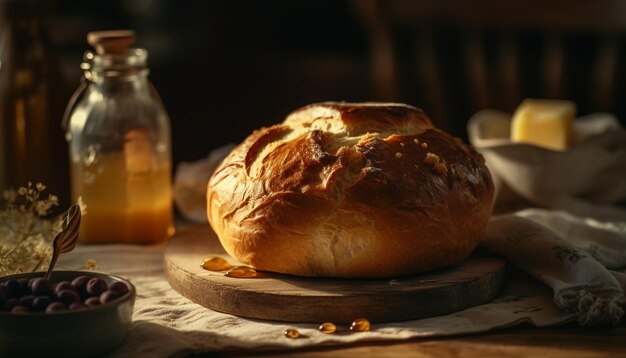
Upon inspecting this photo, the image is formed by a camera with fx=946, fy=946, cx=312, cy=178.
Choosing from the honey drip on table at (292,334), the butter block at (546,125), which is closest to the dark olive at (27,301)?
the honey drip on table at (292,334)

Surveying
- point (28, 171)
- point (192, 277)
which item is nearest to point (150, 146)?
point (28, 171)

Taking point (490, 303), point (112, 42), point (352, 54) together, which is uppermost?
point (112, 42)

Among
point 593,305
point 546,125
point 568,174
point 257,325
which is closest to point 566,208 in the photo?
point 568,174

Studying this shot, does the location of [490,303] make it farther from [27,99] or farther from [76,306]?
[27,99]

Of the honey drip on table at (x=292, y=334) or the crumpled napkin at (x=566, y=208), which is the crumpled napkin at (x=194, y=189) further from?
the honey drip on table at (x=292, y=334)

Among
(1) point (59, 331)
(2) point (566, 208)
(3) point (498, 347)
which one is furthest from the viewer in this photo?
(2) point (566, 208)
